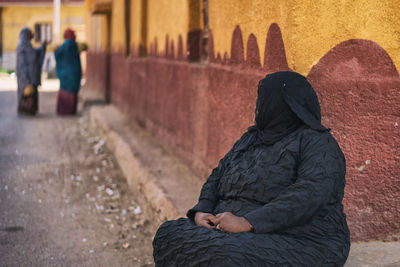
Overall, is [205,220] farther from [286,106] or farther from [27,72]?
[27,72]

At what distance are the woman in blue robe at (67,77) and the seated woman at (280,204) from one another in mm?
10477

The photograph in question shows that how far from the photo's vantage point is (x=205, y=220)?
2.75 meters

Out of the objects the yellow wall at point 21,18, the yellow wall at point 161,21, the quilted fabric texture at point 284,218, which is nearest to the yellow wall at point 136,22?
the yellow wall at point 161,21

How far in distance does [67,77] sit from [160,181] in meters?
7.85

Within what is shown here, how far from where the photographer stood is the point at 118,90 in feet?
40.4

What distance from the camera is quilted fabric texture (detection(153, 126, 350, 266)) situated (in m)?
2.42

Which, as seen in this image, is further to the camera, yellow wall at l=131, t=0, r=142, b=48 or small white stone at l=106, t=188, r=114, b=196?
yellow wall at l=131, t=0, r=142, b=48

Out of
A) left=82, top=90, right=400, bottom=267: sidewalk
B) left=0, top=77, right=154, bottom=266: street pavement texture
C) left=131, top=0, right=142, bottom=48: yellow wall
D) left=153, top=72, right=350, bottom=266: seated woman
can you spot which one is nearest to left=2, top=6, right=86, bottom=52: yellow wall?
left=131, top=0, right=142, bottom=48: yellow wall

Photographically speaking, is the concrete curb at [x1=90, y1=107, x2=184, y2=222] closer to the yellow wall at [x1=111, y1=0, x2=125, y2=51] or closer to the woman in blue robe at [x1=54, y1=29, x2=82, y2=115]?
the yellow wall at [x1=111, y1=0, x2=125, y2=51]

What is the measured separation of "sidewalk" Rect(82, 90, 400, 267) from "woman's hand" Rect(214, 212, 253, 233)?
67cm

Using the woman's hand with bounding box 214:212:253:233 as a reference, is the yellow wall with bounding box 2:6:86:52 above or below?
above

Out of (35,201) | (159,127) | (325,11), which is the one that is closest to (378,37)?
(325,11)

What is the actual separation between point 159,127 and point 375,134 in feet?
16.4

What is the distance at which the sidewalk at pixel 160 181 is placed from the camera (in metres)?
3.00
